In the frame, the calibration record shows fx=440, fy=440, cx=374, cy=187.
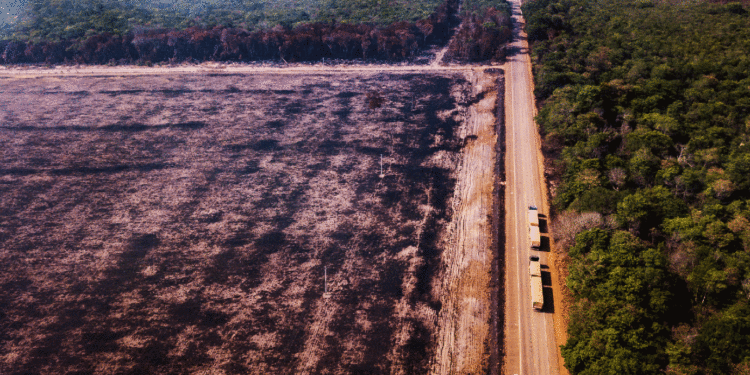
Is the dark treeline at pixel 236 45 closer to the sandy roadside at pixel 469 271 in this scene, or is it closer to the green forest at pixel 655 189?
the green forest at pixel 655 189

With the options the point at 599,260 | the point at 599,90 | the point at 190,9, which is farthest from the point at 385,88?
the point at 190,9

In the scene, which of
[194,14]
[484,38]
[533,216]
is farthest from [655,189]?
[194,14]

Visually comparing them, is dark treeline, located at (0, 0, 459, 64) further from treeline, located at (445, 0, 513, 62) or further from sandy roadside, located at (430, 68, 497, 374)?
sandy roadside, located at (430, 68, 497, 374)

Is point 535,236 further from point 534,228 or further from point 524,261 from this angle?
point 524,261

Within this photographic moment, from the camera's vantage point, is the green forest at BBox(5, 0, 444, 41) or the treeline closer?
the treeline

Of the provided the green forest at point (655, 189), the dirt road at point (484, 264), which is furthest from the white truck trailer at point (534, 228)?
the green forest at point (655, 189)

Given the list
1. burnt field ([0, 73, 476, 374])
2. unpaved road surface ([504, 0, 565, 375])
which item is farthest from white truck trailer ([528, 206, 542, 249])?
burnt field ([0, 73, 476, 374])

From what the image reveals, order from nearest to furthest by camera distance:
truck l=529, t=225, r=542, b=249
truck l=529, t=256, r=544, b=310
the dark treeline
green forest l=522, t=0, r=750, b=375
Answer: green forest l=522, t=0, r=750, b=375
truck l=529, t=256, r=544, b=310
truck l=529, t=225, r=542, b=249
the dark treeline

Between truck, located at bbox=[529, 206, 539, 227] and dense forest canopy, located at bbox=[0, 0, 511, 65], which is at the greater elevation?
dense forest canopy, located at bbox=[0, 0, 511, 65]

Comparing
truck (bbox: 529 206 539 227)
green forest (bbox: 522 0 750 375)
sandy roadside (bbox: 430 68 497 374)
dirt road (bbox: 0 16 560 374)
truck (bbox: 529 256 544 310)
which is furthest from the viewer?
truck (bbox: 529 206 539 227)
